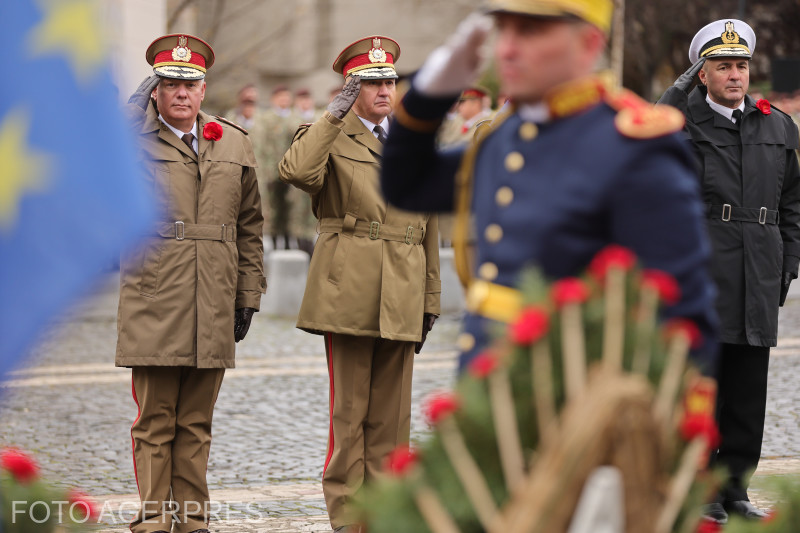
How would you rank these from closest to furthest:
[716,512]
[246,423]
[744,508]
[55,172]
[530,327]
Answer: [55,172], [530,327], [744,508], [716,512], [246,423]

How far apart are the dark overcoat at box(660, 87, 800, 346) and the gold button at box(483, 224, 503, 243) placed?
336 centimetres

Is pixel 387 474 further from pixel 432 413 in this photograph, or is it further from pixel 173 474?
pixel 173 474

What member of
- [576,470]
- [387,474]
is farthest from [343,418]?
[576,470]

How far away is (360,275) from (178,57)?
1300mm

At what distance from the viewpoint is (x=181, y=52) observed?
573 centimetres

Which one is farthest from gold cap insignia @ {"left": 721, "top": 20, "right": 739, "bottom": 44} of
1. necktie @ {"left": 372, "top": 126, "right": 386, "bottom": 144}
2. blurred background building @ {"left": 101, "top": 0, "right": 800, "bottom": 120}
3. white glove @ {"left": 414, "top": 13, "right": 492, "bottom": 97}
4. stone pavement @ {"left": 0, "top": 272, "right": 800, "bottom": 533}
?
blurred background building @ {"left": 101, "top": 0, "right": 800, "bottom": 120}

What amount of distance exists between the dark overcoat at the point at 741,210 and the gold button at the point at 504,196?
133 inches

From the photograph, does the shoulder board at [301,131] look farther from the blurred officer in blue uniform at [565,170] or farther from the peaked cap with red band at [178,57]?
the blurred officer in blue uniform at [565,170]

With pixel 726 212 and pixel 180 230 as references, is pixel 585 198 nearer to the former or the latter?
pixel 180 230

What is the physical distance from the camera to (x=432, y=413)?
2.27 meters

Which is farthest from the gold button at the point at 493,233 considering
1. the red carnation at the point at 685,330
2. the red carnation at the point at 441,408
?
the red carnation at the point at 441,408

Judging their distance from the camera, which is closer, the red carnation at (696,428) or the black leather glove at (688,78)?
the red carnation at (696,428)

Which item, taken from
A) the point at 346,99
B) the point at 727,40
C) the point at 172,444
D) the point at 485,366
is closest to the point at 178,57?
the point at 346,99

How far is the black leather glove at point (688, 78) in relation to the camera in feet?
20.3
